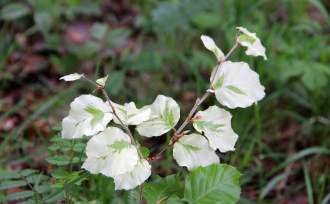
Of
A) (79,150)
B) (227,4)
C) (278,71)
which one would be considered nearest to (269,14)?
(227,4)

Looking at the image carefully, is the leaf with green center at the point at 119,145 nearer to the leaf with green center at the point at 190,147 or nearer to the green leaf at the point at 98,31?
the leaf with green center at the point at 190,147

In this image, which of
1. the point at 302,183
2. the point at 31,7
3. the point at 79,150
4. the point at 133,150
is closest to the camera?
the point at 133,150

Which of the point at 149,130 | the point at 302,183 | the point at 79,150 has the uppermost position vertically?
the point at 149,130

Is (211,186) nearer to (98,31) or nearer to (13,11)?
(98,31)

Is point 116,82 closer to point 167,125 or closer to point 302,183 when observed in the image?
point 302,183

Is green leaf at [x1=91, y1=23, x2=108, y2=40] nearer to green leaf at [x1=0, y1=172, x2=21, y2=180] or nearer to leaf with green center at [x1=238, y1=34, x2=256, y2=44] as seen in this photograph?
green leaf at [x1=0, y1=172, x2=21, y2=180]

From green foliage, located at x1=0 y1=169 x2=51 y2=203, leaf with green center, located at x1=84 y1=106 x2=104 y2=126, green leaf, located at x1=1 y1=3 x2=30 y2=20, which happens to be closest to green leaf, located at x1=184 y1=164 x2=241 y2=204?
leaf with green center, located at x1=84 y1=106 x2=104 y2=126
